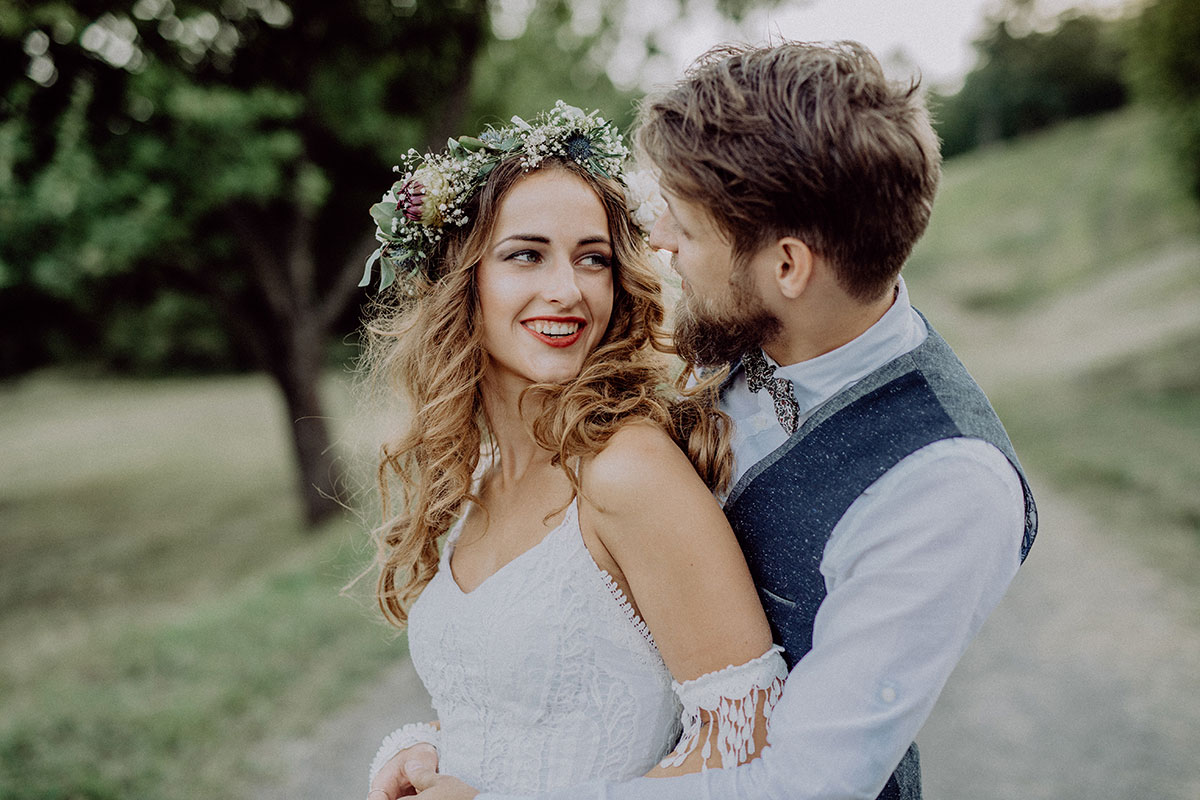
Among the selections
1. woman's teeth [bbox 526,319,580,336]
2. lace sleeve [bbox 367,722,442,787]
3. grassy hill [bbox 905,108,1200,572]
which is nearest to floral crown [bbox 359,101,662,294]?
woman's teeth [bbox 526,319,580,336]

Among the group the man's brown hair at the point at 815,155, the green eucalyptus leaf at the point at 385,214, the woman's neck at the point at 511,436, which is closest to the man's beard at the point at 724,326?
the man's brown hair at the point at 815,155

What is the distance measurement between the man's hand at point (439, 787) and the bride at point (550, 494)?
7cm

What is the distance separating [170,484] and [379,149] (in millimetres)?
8269

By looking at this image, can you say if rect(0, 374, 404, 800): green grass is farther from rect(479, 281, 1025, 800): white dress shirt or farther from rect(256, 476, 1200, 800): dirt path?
rect(479, 281, 1025, 800): white dress shirt

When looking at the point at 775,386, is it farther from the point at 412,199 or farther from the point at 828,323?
the point at 412,199

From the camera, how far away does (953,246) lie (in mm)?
28875

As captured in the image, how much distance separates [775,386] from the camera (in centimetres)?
184

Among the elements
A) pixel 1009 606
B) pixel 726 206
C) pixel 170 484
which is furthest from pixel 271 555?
pixel 726 206

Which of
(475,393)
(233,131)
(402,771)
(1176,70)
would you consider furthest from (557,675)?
(1176,70)

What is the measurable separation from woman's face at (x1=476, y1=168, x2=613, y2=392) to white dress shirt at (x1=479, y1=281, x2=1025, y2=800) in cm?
93

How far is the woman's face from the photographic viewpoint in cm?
217

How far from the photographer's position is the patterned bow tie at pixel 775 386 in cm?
178

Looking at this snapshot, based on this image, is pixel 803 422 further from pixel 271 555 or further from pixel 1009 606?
pixel 271 555

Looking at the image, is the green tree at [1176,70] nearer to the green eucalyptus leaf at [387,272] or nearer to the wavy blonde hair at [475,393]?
the wavy blonde hair at [475,393]
